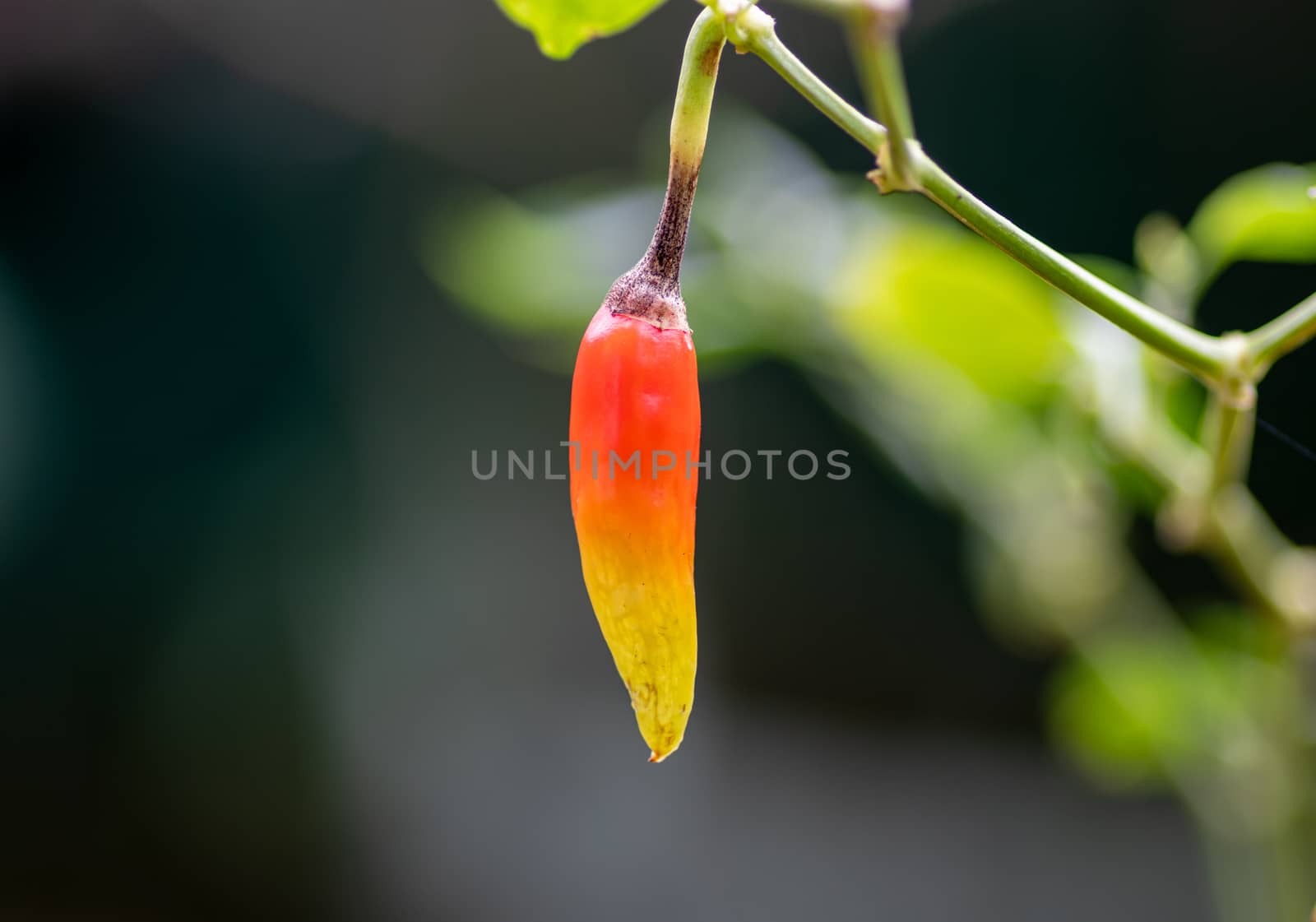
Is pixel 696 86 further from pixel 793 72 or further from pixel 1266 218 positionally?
pixel 1266 218

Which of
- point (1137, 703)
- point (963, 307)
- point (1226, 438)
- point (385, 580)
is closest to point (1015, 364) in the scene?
point (963, 307)

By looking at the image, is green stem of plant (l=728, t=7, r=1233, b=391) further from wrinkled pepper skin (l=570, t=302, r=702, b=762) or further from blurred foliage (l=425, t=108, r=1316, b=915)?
blurred foliage (l=425, t=108, r=1316, b=915)

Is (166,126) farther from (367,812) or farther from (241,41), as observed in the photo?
(367,812)

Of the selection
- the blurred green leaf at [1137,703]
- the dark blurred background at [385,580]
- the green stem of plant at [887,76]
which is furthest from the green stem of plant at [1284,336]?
the dark blurred background at [385,580]

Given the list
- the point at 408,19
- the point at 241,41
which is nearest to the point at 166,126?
the point at 241,41

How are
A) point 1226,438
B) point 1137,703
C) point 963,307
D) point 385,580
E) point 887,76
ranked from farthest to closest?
point 385,580 < point 1137,703 < point 963,307 < point 1226,438 < point 887,76
